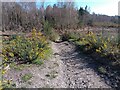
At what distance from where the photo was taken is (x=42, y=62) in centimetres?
609

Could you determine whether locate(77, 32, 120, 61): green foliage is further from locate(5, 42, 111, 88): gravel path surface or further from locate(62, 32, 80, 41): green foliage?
locate(62, 32, 80, 41): green foliage

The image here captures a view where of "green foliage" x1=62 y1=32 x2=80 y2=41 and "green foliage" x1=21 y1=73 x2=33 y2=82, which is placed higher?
"green foliage" x1=62 y1=32 x2=80 y2=41

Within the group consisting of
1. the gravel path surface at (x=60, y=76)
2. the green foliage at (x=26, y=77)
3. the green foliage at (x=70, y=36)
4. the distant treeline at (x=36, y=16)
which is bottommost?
the gravel path surface at (x=60, y=76)

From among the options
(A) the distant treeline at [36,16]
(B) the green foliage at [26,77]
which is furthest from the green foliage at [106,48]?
(A) the distant treeline at [36,16]

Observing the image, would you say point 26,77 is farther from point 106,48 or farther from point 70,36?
point 70,36

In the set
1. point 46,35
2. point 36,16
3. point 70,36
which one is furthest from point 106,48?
point 36,16

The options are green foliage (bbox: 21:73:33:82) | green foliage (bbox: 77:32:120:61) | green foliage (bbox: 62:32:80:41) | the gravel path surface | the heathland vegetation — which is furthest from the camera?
green foliage (bbox: 62:32:80:41)

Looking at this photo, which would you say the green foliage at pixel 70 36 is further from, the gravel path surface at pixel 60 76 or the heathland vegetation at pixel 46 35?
the gravel path surface at pixel 60 76

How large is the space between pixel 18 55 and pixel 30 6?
9.42 metres

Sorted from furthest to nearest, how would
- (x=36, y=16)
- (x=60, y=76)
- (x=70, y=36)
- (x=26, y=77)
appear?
(x=36, y=16)
(x=70, y=36)
(x=60, y=76)
(x=26, y=77)

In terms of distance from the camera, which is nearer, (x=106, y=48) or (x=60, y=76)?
(x=60, y=76)

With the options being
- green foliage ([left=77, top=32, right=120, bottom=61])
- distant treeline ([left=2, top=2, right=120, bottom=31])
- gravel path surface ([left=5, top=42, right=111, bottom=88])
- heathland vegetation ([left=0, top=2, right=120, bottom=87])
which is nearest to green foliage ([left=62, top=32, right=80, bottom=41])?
heathland vegetation ([left=0, top=2, right=120, bottom=87])

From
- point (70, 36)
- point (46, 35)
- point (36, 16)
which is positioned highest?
point (36, 16)

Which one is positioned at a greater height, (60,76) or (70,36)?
(70,36)
